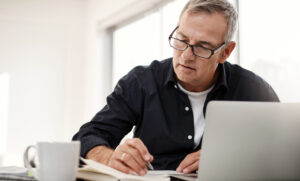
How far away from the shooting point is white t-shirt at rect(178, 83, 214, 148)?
5.31 ft

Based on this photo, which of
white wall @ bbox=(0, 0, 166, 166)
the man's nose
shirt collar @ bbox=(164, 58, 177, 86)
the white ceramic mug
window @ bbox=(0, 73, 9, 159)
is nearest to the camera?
the white ceramic mug

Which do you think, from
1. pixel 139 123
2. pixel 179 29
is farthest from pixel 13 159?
pixel 179 29

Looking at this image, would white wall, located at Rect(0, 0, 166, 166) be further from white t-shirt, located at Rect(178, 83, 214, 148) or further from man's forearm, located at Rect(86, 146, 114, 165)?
man's forearm, located at Rect(86, 146, 114, 165)

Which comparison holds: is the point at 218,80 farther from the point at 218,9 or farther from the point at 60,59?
the point at 60,59

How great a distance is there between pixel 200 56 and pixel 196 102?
209mm

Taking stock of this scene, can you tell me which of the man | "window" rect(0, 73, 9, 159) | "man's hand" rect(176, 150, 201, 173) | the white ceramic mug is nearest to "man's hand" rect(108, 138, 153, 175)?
"man's hand" rect(176, 150, 201, 173)

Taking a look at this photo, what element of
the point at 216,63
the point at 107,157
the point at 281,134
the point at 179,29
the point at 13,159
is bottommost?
the point at 13,159

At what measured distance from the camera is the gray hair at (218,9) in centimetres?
162

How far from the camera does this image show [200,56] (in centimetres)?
162

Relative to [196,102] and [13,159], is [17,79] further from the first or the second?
[196,102]

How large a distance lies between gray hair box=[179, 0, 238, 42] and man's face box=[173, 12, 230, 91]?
2cm

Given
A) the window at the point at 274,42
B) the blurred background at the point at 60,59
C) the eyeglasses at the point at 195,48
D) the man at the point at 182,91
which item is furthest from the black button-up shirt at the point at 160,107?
the blurred background at the point at 60,59

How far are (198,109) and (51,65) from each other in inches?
141

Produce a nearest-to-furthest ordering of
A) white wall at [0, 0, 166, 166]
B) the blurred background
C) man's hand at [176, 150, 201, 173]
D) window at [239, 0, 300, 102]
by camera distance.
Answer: man's hand at [176, 150, 201, 173] < window at [239, 0, 300, 102] < the blurred background < white wall at [0, 0, 166, 166]
